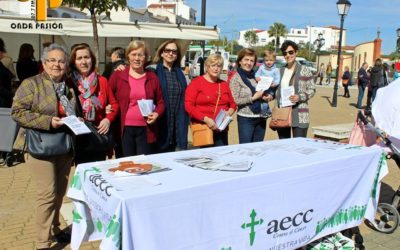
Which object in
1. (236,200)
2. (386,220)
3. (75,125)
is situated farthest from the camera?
(386,220)

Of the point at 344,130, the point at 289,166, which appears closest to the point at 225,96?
the point at 289,166

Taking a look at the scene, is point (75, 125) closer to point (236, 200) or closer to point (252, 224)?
point (236, 200)

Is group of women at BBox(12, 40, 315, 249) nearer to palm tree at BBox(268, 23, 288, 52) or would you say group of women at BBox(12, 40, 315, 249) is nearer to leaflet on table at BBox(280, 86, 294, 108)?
leaflet on table at BBox(280, 86, 294, 108)

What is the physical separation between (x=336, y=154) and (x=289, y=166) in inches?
25.9

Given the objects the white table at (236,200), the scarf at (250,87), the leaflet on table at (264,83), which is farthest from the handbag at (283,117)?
the white table at (236,200)

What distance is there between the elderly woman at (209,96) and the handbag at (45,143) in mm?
1523

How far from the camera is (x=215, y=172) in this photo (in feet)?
9.04

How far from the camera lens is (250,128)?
17.3 feet

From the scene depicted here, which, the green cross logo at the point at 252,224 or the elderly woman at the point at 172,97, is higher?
the elderly woman at the point at 172,97

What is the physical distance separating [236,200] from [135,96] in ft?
6.55

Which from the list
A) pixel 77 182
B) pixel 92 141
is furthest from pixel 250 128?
pixel 77 182

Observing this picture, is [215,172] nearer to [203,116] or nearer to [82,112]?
[82,112]

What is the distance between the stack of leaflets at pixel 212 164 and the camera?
2.85 metres

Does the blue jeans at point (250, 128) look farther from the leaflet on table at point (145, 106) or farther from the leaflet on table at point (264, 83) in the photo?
the leaflet on table at point (145, 106)
